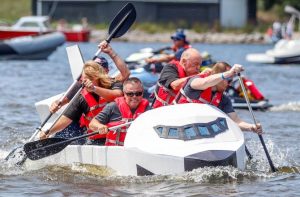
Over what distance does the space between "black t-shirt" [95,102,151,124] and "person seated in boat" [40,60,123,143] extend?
0.65 ft

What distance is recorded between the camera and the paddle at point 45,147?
12.1m

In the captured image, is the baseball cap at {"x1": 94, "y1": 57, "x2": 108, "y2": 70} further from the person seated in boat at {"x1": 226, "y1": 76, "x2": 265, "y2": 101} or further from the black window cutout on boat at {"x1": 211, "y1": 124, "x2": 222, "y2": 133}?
the person seated in boat at {"x1": 226, "y1": 76, "x2": 265, "y2": 101}

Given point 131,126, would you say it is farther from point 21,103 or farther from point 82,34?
point 82,34

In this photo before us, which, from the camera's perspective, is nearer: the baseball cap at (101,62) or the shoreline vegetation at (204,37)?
the baseball cap at (101,62)

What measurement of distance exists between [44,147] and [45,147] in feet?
0.05

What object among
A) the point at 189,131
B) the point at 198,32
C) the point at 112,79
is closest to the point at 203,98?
the point at 189,131

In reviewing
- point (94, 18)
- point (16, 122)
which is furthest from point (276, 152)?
point (94, 18)

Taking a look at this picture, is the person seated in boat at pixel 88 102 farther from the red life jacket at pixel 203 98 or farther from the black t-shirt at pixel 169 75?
the red life jacket at pixel 203 98

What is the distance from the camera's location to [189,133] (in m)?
11.1

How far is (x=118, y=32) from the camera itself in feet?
44.0

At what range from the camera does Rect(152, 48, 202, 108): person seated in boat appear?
11.7 m

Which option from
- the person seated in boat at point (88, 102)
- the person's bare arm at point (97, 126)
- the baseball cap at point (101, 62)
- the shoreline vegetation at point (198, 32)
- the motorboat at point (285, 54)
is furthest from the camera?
the shoreline vegetation at point (198, 32)

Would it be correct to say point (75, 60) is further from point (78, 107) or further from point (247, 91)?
point (247, 91)

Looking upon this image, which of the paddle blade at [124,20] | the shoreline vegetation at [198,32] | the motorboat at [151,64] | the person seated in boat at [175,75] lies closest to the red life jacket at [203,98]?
the person seated in boat at [175,75]
